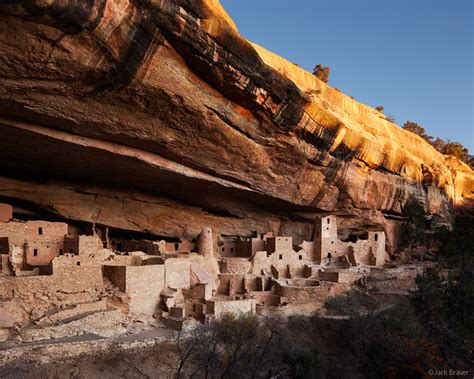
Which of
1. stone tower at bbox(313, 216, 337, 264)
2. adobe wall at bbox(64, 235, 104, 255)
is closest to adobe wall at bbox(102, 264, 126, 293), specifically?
adobe wall at bbox(64, 235, 104, 255)

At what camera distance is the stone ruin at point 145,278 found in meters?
12.7

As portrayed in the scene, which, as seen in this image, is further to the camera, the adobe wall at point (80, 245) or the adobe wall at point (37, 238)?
the adobe wall at point (80, 245)

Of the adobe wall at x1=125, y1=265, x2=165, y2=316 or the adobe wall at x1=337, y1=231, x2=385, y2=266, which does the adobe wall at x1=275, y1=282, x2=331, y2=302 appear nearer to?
the adobe wall at x1=125, y1=265, x2=165, y2=316

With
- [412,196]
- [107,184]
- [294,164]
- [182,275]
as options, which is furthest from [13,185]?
[412,196]

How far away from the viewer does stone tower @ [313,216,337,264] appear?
21938 millimetres

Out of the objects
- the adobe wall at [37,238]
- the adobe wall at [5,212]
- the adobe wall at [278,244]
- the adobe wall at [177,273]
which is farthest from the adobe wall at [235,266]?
the adobe wall at [5,212]

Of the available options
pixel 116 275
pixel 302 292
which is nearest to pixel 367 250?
pixel 302 292

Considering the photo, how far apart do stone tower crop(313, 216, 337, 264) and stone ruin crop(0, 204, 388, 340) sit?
342mm

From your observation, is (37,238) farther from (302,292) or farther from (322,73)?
(322,73)

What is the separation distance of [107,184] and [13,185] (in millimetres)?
3250

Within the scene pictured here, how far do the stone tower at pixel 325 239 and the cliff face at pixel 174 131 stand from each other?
0.70m

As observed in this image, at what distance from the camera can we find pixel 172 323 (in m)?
14.1

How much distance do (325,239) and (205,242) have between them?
233 inches

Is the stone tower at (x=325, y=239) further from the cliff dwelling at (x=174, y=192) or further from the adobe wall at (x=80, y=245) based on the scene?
the adobe wall at (x=80, y=245)
